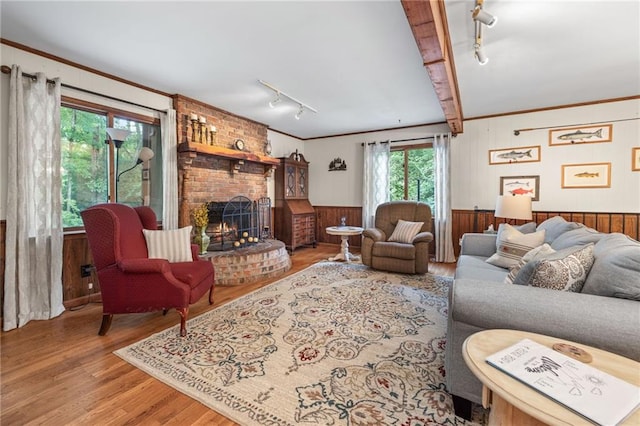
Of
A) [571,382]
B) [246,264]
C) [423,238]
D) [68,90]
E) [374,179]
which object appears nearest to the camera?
[571,382]

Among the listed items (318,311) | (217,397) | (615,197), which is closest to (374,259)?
(318,311)

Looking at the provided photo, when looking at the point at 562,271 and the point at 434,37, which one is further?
the point at 434,37

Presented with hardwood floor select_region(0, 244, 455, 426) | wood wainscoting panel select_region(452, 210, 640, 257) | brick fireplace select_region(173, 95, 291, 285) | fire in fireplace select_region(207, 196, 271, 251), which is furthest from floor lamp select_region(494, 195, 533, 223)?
hardwood floor select_region(0, 244, 455, 426)

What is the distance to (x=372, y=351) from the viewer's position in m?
1.98

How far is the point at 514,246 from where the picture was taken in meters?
2.61

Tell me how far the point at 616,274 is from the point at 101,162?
4.42m

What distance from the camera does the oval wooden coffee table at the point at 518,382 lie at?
2.32 feet

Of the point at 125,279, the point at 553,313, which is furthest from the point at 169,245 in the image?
the point at 553,313

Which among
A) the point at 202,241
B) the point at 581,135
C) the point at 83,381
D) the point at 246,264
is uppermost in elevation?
the point at 581,135

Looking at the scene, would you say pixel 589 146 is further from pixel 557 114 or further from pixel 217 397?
pixel 217 397

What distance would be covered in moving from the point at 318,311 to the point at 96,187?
2878 millimetres

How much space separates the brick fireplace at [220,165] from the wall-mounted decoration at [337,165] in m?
1.57

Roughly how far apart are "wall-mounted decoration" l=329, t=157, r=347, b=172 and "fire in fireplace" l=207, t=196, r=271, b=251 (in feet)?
5.94

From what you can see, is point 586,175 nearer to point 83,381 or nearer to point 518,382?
point 518,382
